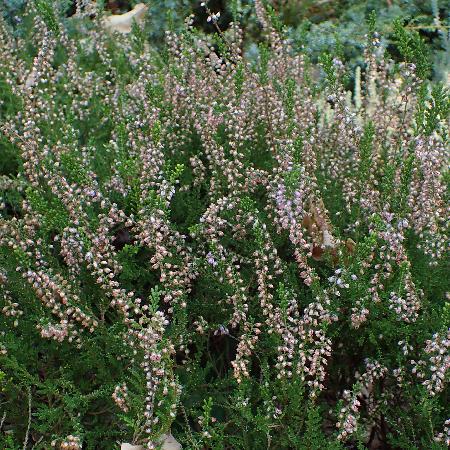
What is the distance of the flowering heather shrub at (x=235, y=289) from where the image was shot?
2260 millimetres

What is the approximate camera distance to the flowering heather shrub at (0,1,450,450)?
2.26m

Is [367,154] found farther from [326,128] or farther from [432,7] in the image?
[432,7]

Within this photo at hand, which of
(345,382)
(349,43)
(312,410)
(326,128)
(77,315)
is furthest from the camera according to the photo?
(349,43)

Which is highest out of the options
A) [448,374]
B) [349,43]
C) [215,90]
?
[215,90]

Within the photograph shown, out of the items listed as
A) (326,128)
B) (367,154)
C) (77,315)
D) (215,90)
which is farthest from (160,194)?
(326,128)

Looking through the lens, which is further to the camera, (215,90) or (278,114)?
(215,90)

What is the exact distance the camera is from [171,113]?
315 centimetres

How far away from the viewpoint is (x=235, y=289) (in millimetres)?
2393

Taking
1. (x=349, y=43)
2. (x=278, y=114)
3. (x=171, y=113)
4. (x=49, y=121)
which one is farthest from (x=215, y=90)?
(x=349, y=43)

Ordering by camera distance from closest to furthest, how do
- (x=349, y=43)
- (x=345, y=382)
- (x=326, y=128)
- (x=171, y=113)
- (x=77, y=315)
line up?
(x=77, y=315) → (x=345, y=382) → (x=171, y=113) → (x=326, y=128) → (x=349, y=43)

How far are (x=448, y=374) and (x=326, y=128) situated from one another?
1475 millimetres

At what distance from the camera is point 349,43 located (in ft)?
21.3

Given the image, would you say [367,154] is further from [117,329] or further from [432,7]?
[432,7]

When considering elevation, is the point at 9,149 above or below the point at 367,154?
below
